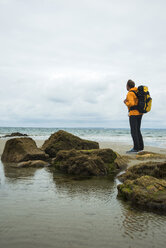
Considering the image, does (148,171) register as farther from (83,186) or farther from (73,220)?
(73,220)

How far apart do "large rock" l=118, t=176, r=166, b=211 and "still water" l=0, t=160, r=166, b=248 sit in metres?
0.15

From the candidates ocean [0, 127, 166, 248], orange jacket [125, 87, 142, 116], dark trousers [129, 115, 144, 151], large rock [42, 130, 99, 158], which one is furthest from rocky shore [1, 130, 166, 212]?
orange jacket [125, 87, 142, 116]

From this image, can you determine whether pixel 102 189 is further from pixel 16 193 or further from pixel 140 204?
pixel 16 193

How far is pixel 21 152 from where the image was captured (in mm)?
7391

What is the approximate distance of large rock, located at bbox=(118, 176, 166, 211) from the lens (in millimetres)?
2906

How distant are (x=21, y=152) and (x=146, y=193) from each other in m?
5.11

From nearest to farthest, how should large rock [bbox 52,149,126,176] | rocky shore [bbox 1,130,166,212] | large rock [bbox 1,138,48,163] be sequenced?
rocky shore [bbox 1,130,166,212] < large rock [bbox 52,149,126,176] < large rock [bbox 1,138,48,163]

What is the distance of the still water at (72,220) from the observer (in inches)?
79.1

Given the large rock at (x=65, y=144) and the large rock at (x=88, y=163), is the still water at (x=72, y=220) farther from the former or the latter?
the large rock at (x=65, y=144)

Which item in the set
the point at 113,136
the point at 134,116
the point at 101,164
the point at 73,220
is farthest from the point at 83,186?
the point at 113,136

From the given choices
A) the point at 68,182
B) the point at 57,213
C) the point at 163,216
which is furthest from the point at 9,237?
the point at 68,182

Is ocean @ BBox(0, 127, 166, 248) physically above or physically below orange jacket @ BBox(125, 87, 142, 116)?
below

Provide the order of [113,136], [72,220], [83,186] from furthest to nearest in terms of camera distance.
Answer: [113,136], [83,186], [72,220]

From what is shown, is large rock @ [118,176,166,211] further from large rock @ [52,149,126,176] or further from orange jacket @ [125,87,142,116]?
orange jacket @ [125,87,142,116]
